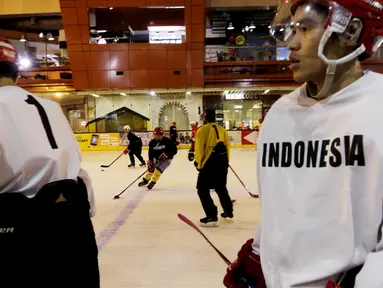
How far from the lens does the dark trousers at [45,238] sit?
1328 mm

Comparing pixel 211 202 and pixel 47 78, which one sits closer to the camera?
pixel 211 202

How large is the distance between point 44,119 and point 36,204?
364 millimetres

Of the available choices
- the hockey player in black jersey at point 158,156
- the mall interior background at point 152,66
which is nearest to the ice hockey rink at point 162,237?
the hockey player in black jersey at point 158,156

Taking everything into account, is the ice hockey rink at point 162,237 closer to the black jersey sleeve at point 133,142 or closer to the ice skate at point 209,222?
the ice skate at point 209,222

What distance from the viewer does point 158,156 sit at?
306 inches

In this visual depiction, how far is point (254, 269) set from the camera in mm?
1144

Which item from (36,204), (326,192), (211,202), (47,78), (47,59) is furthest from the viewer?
(47,59)

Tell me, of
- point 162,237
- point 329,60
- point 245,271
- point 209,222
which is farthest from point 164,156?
point 329,60

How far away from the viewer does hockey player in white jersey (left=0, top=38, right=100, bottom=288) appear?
1.34 metres

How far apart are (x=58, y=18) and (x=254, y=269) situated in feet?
77.0

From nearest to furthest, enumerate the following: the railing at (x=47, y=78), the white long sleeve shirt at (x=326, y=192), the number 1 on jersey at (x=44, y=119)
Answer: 1. the white long sleeve shirt at (x=326, y=192)
2. the number 1 on jersey at (x=44, y=119)
3. the railing at (x=47, y=78)

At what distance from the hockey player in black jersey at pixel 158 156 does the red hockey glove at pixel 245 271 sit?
245 inches

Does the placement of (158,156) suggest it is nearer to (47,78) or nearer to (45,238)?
(45,238)

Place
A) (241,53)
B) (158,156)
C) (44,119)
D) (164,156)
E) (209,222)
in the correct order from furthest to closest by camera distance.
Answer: (241,53)
(158,156)
(164,156)
(209,222)
(44,119)
